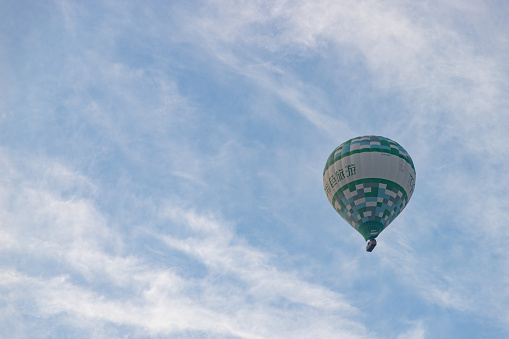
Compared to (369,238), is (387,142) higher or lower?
higher

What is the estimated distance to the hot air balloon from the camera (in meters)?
65.6

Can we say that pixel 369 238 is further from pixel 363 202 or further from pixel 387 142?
pixel 387 142

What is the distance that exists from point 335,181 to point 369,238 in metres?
6.13

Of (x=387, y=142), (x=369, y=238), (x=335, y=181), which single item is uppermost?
(x=387, y=142)

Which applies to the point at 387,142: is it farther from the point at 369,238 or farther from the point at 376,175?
the point at 369,238

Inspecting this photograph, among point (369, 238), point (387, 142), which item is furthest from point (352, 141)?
point (369, 238)

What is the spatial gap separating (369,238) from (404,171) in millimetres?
7031

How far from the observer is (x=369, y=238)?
214 ft

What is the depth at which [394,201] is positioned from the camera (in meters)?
66.2

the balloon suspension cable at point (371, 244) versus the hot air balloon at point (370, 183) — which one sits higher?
the hot air balloon at point (370, 183)

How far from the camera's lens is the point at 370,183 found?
65.6m

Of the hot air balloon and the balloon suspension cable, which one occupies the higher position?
the hot air balloon

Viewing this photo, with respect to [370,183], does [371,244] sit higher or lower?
lower

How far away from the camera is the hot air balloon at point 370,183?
A: 65.6 m
